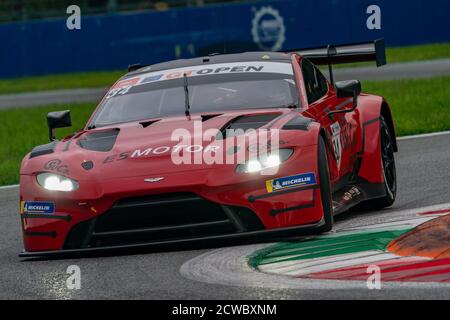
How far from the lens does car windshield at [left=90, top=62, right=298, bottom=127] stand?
870 centimetres

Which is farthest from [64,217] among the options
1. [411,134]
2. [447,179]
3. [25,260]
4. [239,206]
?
[411,134]

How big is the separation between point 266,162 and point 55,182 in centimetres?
134

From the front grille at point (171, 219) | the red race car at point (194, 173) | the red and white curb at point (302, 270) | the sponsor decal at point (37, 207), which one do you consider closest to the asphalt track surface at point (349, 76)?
the red race car at point (194, 173)

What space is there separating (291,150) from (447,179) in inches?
127

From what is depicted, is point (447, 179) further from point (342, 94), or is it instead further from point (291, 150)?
point (291, 150)

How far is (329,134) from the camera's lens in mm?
8336

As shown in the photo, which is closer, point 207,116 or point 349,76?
point 207,116

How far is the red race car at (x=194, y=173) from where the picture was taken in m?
7.32

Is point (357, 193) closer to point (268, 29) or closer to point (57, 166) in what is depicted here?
point (57, 166)

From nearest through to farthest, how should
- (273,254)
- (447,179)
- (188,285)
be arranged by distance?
(188,285) → (273,254) → (447,179)

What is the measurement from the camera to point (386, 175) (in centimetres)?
952

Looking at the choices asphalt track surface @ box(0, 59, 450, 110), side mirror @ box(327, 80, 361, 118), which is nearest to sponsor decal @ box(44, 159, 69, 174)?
side mirror @ box(327, 80, 361, 118)

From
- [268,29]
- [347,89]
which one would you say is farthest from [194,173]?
[268,29]

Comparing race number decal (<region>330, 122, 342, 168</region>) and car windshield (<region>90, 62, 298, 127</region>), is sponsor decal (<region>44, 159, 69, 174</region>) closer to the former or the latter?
car windshield (<region>90, 62, 298, 127</region>)
